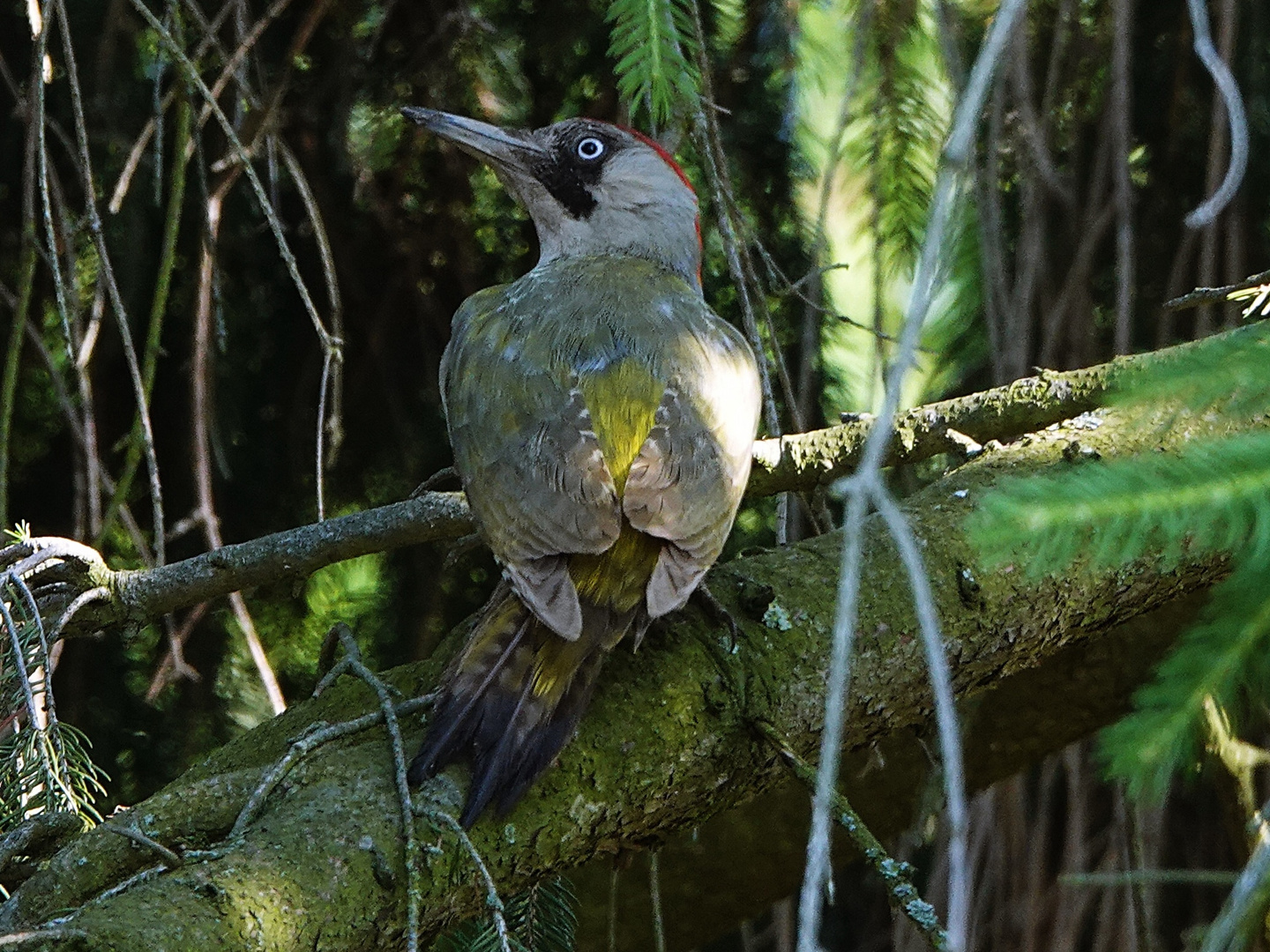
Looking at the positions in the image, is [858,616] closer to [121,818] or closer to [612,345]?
[612,345]

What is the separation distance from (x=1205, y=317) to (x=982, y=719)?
1.04 m

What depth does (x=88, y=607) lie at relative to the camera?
2318 mm

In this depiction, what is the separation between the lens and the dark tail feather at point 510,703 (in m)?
1.94

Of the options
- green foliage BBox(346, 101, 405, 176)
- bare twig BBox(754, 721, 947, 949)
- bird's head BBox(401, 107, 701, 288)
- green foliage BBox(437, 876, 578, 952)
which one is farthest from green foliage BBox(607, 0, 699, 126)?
green foliage BBox(346, 101, 405, 176)

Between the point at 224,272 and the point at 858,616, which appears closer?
the point at 858,616

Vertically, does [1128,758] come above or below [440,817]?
above

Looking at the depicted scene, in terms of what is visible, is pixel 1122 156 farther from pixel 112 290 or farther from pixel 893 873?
pixel 112 290

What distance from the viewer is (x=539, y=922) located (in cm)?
226

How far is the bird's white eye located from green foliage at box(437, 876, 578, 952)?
1.75 m

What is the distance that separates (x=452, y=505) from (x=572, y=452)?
0.34 m

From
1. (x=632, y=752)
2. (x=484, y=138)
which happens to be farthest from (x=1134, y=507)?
(x=484, y=138)

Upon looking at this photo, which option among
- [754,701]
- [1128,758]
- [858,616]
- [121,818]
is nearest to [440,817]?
[121,818]

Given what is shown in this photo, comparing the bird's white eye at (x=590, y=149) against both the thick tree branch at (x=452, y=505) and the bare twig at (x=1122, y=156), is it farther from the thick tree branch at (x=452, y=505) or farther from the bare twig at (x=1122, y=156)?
the bare twig at (x=1122, y=156)

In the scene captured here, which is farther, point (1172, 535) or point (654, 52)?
point (654, 52)
